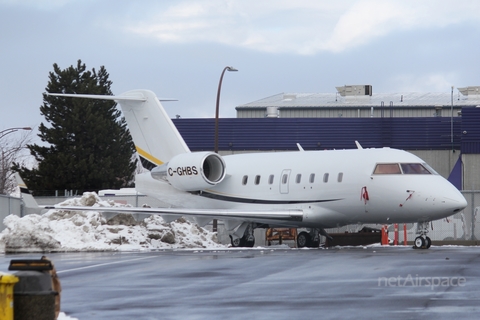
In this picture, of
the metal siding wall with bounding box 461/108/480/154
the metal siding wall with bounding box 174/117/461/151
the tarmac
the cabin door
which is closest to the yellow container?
the tarmac

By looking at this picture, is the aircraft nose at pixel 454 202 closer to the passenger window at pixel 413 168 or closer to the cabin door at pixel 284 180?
the passenger window at pixel 413 168

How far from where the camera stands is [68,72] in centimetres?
6312

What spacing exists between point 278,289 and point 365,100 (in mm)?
53216

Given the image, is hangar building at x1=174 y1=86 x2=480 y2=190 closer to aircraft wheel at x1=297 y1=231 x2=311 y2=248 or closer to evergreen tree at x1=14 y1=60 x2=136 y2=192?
evergreen tree at x1=14 y1=60 x2=136 y2=192

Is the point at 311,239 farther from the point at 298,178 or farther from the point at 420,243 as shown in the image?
the point at 420,243

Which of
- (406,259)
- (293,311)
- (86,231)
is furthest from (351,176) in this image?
(293,311)

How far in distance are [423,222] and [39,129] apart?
140 feet

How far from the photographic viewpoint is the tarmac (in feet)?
33.1

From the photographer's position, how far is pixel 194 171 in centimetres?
2916

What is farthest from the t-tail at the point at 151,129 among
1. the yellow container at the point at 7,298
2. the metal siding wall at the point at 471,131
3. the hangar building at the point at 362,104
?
the hangar building at the point at 362,104

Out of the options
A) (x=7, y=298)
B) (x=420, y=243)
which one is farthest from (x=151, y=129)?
(x=7, y=298)

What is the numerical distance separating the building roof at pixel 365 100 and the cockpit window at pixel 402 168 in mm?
35597

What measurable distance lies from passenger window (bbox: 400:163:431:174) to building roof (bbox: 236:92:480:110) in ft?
117

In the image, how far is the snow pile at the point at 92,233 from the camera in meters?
27.4
